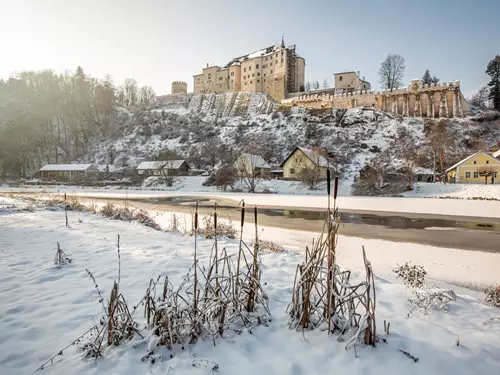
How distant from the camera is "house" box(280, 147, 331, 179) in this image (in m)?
44.1

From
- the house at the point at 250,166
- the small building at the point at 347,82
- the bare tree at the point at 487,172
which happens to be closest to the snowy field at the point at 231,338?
the bare tree at the point at 487,172

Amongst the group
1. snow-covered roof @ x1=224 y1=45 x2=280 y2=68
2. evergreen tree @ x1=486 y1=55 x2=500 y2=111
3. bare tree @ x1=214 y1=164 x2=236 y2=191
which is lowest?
bare tree @ x1=214 y1=164 x2=236 y2=191

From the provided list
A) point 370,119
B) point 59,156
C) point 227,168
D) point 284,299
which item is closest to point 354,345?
point 284,299

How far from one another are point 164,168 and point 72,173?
24.1 m

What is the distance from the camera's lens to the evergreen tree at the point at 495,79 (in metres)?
58.4

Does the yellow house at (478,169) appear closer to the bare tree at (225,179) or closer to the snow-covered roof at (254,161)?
the snow-covered roof at (254,161)

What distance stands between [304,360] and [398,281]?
4.16 metres

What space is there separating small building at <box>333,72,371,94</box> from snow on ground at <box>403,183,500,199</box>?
2037 inches

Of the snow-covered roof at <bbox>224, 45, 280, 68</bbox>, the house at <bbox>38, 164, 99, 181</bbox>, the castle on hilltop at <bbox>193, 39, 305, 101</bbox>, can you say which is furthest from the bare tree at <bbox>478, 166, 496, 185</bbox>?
the house at <bbox>38, 164, 99, 181</bbox>

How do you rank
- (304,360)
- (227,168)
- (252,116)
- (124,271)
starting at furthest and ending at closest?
(252,116) < (227,168) < (124,271) < (304,360)

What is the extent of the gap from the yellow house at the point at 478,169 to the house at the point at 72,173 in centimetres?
6710

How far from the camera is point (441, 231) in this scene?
13.1 m

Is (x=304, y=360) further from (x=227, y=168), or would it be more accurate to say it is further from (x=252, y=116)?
(x=252, y=116)

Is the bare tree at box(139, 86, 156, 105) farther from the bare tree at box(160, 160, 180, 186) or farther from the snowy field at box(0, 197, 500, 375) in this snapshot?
the snowy field at box(0, 197, 500, 375)
